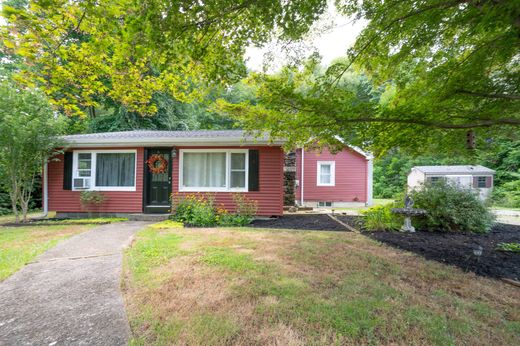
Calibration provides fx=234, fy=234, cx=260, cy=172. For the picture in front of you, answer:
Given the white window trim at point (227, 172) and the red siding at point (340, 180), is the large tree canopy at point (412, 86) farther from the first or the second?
the red siding at point (340, 180)

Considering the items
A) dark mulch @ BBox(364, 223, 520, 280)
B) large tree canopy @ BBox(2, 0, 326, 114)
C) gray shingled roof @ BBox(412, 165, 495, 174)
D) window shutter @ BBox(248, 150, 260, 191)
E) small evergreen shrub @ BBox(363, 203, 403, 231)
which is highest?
large tree canopy @ BBox(2, 0, 326, 114)

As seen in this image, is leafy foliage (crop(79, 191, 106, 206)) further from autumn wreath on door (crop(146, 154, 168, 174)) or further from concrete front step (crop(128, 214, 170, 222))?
autumn wreath on door (crop(146, 154, 168, 174))

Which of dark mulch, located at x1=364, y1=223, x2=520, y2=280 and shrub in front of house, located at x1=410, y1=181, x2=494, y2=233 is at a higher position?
shrub in front of house, located at x1=410, y1=181, x2=494, y2=233

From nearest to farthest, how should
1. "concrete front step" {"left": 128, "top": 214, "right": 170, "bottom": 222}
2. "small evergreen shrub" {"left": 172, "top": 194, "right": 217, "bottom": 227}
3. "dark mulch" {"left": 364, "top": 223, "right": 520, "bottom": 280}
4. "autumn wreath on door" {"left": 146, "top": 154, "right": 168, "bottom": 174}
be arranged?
"dark mulch" {"left": 364, "top": 223, "right": 520, "bottom": 280}
"small evergreen shrub" {"left": 172, "top": 194, "right": 217, "bottom": 227}
"concrete front step" {"left": 128, "top": 214, "right": 170, "bottom": 222}
"autumn wreath on door" {"left": 146, "top": 154, "right": 168, "bottom": 174}

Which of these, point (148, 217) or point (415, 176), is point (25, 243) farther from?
point (415, 176)

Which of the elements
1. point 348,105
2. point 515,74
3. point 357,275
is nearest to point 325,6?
point 348,105

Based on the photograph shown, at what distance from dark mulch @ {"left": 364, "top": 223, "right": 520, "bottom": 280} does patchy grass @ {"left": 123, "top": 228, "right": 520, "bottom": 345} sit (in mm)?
446

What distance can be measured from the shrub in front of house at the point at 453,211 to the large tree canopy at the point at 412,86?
7.34 feet

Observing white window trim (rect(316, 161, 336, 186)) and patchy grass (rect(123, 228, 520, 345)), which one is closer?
patchy grass (rect(123, 228, 520, 345))

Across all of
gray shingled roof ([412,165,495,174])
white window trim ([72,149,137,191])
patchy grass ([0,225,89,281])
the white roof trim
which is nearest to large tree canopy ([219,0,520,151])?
the white roof trim

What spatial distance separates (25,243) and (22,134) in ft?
12.0

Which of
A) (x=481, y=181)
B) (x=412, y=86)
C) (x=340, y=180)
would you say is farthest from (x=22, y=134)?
(x=481, y=181)

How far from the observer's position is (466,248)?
445 centimetres

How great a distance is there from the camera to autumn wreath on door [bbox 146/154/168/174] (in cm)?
789
